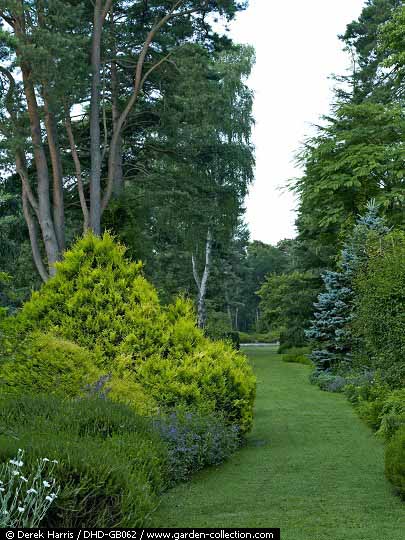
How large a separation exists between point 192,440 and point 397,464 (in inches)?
90.2

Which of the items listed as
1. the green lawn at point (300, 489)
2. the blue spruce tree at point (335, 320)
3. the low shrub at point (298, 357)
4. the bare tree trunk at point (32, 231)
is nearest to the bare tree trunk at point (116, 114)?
the bare tree trunk at point (32, 231)

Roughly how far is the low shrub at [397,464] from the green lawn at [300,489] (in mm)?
169

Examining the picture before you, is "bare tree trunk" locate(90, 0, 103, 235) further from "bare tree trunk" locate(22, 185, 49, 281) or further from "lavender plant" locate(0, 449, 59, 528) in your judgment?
"lavender plant" locate(0, 449, 59, 528)

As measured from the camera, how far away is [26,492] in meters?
4.24

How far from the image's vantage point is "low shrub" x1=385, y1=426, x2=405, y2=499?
619 centimetres

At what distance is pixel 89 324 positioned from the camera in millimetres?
8898

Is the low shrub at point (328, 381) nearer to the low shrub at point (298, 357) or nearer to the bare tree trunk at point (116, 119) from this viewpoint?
the bare tree trunk at point (116, 119)

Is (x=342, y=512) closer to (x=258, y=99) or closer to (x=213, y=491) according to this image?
(x=213, y=491)

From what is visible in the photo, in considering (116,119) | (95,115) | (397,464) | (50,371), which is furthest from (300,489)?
(116,119)

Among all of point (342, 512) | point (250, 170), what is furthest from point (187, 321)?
point (250, 170)

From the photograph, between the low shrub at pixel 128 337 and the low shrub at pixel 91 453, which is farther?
the low shrub at pixel 128 337

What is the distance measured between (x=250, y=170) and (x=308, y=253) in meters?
5.27

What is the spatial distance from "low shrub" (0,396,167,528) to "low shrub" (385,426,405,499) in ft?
7.20

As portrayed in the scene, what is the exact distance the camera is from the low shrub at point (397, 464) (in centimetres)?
619
